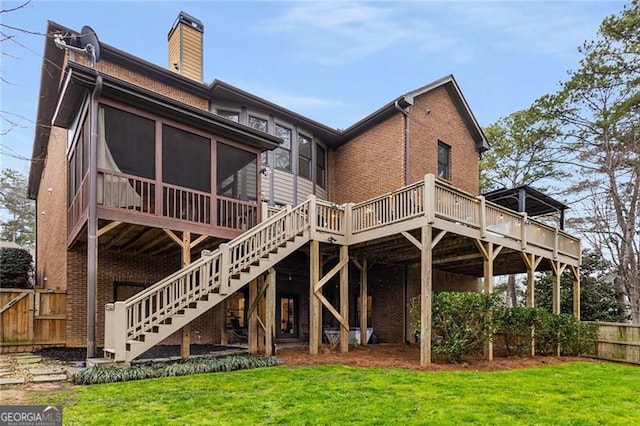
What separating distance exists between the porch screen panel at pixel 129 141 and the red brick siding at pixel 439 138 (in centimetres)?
829

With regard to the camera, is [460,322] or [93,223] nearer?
[93,223]

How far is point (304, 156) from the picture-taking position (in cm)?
1620

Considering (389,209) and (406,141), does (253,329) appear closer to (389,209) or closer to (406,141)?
(389,209)

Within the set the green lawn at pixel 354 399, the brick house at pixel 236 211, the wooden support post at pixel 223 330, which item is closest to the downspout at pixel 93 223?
the brick house at pixel 236 211

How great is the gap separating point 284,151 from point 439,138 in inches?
230

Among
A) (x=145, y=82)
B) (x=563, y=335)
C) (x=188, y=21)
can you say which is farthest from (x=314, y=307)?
(x=188, y=21)

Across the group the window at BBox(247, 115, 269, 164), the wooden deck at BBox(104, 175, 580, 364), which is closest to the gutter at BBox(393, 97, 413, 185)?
the wooden deck at BBox(104, 175, 580, 364)

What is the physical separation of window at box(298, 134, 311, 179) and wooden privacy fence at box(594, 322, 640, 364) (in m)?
10.6

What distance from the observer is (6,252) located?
1675cm

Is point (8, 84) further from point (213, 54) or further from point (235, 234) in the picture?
point (213, 54)

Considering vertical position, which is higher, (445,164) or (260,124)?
(260,124)

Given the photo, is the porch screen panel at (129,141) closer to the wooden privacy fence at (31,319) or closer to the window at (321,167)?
the wooden privacy fence at (31,319)

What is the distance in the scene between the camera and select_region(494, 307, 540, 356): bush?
11775mm

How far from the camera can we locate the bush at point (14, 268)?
15889 millimetres
